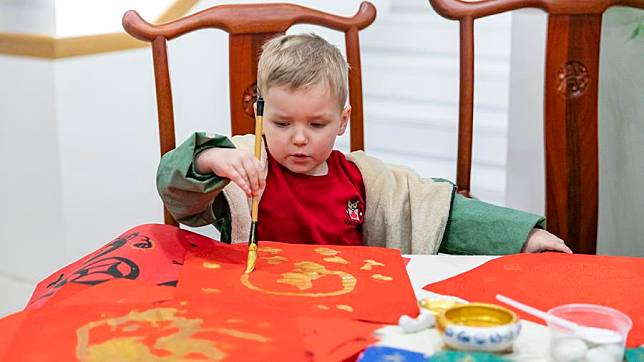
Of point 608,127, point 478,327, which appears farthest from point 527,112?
point 478,327

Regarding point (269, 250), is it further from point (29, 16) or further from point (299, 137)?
point (29, 16)

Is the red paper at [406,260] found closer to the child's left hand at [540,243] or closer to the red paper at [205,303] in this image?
the red paper at [205,303]

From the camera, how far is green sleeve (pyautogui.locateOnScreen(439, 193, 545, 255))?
5.56 feet

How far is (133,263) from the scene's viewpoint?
137cm

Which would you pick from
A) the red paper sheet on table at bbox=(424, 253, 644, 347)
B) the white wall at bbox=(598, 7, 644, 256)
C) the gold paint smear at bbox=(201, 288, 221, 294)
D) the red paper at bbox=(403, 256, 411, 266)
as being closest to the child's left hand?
the red paper sheet on table at bbox=(424, 253, 644, 347)

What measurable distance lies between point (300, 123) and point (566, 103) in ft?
2.15

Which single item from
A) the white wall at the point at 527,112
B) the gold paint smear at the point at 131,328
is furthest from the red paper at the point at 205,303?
the white wall at the point at 527,112

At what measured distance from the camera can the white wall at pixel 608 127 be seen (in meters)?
2.44

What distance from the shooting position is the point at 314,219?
5.81ft

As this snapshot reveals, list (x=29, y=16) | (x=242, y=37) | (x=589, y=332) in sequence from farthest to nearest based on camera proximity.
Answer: (x=29, y=16) → (x=242, y=37) → (x=589, y=332)

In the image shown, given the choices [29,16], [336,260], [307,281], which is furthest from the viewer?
[29,16]

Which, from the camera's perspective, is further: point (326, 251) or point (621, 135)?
point (621, 135)

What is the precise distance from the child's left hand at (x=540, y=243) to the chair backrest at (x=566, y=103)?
380mm

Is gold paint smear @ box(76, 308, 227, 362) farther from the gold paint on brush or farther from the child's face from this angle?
the child's face
